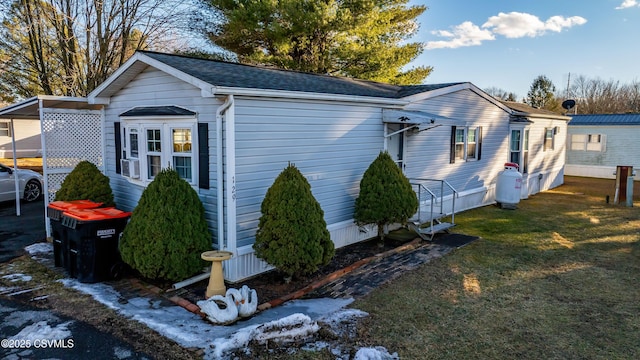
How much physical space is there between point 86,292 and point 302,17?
12.7 metres

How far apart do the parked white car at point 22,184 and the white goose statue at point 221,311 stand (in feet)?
30.6

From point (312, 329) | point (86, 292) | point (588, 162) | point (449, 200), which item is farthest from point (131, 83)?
point (588, 162)

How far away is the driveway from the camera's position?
25.2 feet

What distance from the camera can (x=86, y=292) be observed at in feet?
18.3

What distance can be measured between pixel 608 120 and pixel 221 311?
20.5 m

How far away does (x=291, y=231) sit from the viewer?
5.72 metres

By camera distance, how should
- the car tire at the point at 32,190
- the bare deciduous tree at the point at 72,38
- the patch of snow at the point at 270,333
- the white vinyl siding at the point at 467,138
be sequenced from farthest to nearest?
the bare deciduous tree at the point at 72,38 → the car tire at the point at 32,190 → the white vinyl siding at the point at 467,138 → the patch of snow at the point at 270,333

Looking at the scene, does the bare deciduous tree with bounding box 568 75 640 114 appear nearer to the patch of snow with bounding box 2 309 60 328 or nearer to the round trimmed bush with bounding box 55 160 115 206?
the round trimmed bush with bounding box 55 160 115 206

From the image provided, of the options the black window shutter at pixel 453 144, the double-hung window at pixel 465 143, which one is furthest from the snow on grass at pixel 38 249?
the double-hung window at pixel 465 143

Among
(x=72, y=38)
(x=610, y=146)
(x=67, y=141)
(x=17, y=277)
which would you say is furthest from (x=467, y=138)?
(x=72, y=38)

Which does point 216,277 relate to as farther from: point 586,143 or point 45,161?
point 586,143

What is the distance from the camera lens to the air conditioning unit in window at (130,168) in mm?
7352

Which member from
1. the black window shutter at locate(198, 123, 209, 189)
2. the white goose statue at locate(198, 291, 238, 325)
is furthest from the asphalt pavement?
the black window shutter at locate(198, 123, 209, 189)

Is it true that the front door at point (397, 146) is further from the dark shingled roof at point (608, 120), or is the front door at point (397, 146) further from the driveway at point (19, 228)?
the dark shingled roof at point (608, 120)
